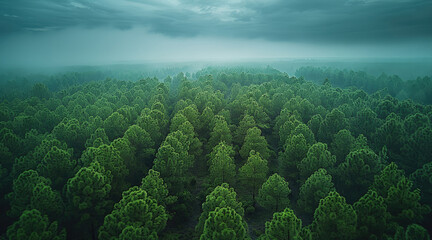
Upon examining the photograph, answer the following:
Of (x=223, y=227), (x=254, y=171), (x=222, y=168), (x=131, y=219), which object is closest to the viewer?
(x=223, y=227)

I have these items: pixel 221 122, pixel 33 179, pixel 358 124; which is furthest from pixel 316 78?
pixel 33 179

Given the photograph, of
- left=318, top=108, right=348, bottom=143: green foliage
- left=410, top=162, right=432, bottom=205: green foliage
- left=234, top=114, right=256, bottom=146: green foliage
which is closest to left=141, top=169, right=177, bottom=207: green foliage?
left=234, top=114, right=256, bottom=146: green foliage

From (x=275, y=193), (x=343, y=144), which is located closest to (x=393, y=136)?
(x=343, y=144)

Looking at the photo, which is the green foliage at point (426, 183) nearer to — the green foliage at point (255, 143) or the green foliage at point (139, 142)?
the green foliage at point (255, 143)

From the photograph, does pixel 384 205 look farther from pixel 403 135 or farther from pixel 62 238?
pixel 62 238

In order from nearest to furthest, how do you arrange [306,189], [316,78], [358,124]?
[306,189]
[358,124]
[316,78]

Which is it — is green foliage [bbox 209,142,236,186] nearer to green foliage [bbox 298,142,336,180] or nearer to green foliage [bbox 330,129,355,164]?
green foliage [bbox 298,142,336,180]

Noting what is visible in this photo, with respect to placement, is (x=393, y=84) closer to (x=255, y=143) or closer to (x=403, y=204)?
(x=255, y=143)
